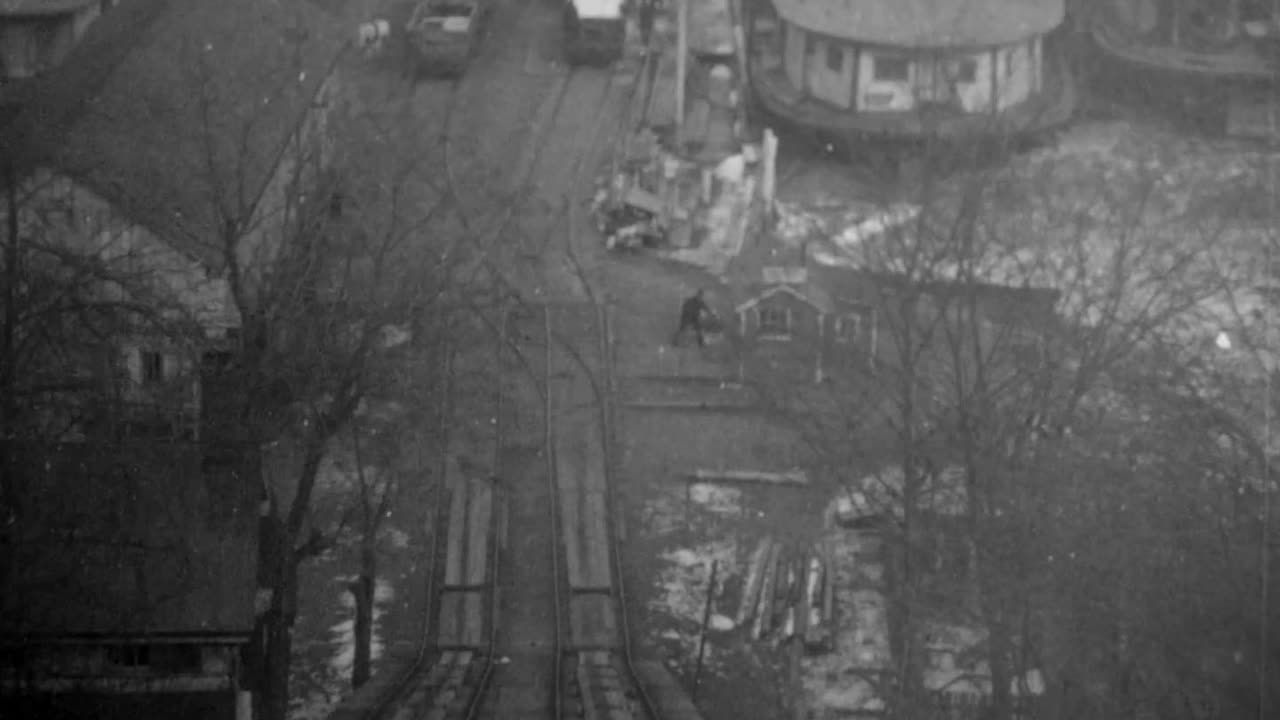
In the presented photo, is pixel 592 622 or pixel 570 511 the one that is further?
pixel 570 511

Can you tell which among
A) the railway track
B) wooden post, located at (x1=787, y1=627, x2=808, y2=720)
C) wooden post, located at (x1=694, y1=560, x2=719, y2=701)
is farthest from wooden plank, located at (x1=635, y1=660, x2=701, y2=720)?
wooden post, located at (x1=787, y1=627, x2=808, y2=720)

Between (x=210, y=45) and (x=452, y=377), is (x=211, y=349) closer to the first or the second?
(x=452, y=377)

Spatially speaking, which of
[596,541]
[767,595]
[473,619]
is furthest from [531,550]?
[767,595]

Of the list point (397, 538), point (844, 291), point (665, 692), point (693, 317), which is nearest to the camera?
point (665, 692)

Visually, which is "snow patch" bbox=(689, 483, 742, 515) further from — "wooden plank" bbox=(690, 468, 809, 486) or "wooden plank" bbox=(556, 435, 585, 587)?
"wooden plank" bbox=(556, 435, 585, 587)

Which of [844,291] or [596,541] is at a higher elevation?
[844,291]

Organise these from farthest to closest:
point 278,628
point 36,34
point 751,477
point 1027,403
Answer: point 36,34 → point 751,477 → point 1027,403 → point 278,628

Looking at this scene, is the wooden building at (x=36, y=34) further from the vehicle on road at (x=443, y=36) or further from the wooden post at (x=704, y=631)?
the wooden post at (x=704, y=631)

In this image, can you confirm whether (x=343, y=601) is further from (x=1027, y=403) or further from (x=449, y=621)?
(x=1027, y=403)

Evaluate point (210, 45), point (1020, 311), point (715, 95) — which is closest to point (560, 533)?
point (1020, 311)
